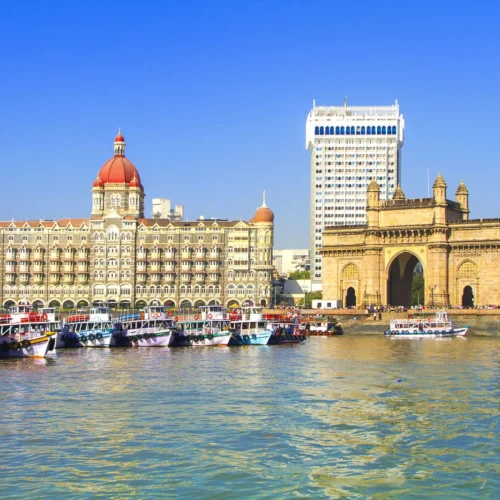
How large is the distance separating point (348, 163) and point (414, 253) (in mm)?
77967

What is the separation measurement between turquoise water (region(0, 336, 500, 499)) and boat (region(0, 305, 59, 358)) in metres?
5.54

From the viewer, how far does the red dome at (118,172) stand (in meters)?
160

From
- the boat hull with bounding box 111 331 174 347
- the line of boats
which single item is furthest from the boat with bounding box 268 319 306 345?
the boat hull with bounding box 111 331 174 347

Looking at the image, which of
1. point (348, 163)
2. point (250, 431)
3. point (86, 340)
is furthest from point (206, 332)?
point (348, 163)

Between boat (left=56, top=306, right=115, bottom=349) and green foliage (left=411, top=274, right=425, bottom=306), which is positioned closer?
boat (left=56, top=306, right=115, bottom=349)

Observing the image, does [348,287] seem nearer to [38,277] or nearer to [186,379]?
[38,277]

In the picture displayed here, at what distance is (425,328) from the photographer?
347 ft

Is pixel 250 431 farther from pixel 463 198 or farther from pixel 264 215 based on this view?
pixel 264 215

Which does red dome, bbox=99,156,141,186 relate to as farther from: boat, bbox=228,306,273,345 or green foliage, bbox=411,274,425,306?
boat, bbox=228,306,273,345

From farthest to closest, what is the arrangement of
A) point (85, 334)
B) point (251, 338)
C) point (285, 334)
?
point (285, 334)
point (251, 338)
point (85, 334)

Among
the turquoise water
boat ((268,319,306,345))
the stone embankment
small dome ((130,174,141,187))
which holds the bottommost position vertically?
the turquoise water

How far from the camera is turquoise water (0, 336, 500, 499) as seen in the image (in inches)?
1235

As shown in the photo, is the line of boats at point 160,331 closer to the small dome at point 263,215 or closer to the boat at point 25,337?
the boat at point 25,337

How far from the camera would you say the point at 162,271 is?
155 metres
